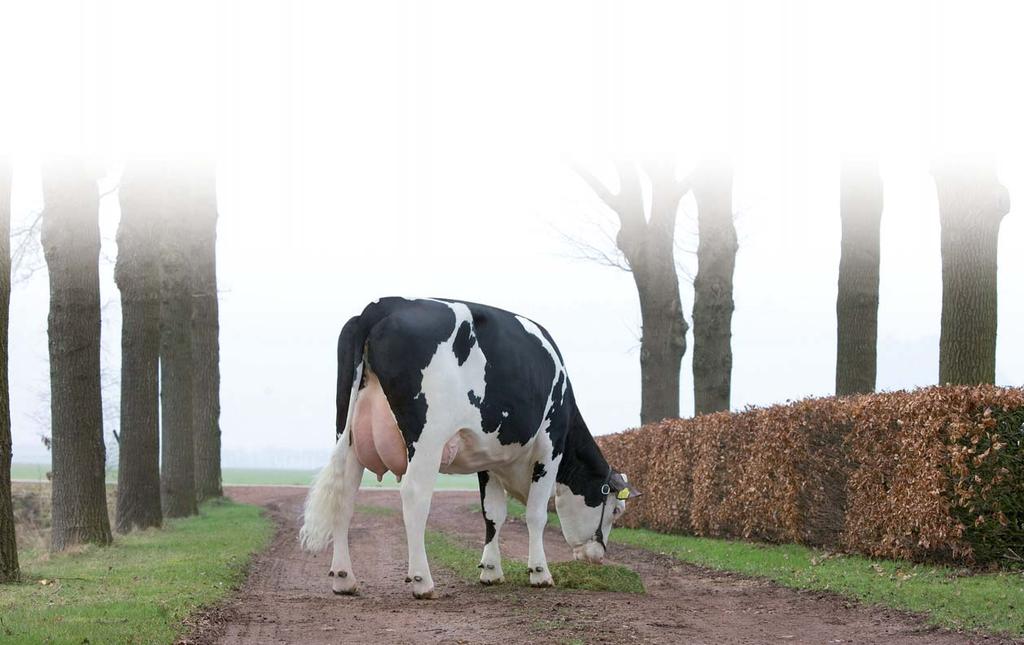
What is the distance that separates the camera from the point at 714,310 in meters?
23.6

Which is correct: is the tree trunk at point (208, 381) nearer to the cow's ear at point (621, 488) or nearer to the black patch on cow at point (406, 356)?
the cow's ear at point (621, 488)

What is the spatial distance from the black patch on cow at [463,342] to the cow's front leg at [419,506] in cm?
81

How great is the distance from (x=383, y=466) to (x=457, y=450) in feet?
2.49

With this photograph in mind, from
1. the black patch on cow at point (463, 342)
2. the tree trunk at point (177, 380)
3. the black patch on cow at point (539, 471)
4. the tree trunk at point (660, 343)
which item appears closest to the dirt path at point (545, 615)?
the black patch on cow at point (539, 471)

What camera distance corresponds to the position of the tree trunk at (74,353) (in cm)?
1622

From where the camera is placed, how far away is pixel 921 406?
1266 centimetres

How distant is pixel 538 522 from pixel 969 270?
256 inches

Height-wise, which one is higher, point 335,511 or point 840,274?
point 840,274

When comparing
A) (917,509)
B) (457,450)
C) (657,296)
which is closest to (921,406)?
(917,509)

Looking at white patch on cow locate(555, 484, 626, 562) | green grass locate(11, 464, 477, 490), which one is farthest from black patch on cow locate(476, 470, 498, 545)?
green grass locate(11, 464, 477, 490)

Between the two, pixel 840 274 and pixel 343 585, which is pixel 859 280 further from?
pixel 343 585

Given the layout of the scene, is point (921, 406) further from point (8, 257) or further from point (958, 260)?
point (8, 257)

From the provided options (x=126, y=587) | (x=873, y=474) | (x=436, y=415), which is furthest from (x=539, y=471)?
(x=126, y=587)

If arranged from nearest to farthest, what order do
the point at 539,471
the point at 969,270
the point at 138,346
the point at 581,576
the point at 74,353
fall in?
the point at 581,576 < the point at 539,471 < the point at 969,270 < the point at 74,353 < the point at 138,346
